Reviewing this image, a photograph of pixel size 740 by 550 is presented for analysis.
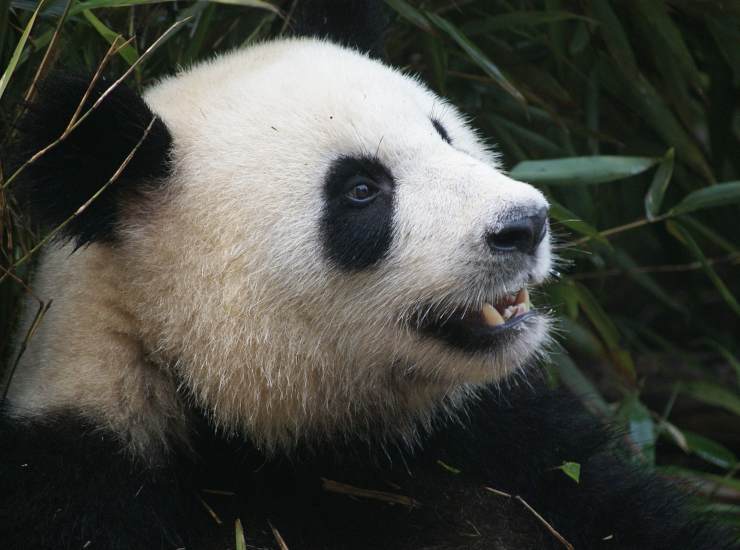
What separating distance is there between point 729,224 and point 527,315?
2.20 m

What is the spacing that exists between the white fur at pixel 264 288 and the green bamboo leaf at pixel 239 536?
0.19 metres

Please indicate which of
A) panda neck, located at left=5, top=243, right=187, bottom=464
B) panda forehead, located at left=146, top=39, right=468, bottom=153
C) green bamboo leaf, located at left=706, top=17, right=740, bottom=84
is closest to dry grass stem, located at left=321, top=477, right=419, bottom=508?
panda neck, located at left=5, top=243, right=187, bottom=464

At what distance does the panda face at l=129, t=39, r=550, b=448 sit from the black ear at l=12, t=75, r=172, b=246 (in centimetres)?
6

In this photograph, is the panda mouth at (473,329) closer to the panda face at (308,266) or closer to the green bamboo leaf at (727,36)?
the panda face at (308,266)

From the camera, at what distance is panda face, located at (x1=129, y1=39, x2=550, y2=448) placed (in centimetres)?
218

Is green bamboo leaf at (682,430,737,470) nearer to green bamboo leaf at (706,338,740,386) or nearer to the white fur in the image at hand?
green bamboo leaf at (706,338,740,386)

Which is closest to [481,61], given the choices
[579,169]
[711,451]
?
[579,169]

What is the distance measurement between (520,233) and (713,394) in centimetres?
201

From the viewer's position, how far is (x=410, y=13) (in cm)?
299

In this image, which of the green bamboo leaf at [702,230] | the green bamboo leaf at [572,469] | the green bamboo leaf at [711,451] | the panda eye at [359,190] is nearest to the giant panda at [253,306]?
the panda eye at [359,190]

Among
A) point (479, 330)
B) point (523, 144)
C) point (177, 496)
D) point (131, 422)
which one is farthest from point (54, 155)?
point (523, 144)

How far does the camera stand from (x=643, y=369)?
14.4 ft

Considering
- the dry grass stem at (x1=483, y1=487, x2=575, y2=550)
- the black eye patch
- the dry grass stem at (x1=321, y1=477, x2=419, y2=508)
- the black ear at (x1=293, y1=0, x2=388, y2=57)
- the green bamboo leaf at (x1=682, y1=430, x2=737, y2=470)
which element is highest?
the black ear at (x1=293, y1=0, x2=388, y2=57)

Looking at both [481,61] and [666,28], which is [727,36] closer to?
[666,28]
